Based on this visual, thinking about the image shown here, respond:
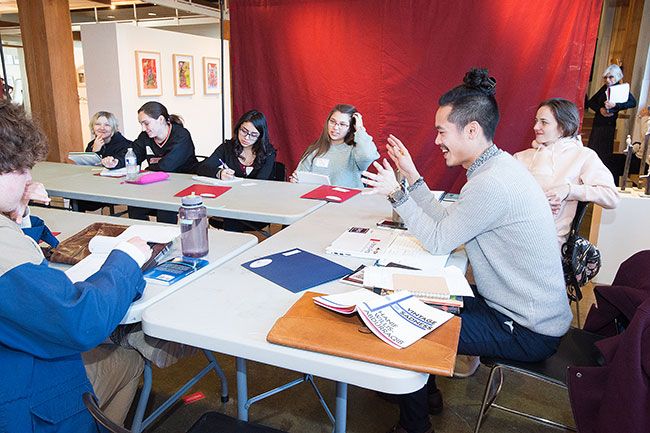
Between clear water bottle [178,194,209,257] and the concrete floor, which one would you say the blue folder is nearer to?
clear water bottle [178,194,209,257]

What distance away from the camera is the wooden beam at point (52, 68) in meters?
5.25

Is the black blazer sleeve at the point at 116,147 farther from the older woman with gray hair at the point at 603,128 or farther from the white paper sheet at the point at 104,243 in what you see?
the older woman with gray hair at the point at 603,128

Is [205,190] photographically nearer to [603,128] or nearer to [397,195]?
[397,195]

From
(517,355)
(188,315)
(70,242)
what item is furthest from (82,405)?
(517,355)

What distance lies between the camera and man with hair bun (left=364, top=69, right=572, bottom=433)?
1.50m

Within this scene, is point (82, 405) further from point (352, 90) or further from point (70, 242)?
point (352, 90)

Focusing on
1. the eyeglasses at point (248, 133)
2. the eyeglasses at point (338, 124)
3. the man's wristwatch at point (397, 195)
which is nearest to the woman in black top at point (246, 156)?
the eyeglasses at point (248, 133)

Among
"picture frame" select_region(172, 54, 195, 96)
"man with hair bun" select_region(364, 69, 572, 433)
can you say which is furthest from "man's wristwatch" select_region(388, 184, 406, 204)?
"picture frame" select_region(172, 54, 195, 96)

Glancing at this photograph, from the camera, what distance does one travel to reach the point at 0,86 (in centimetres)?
502

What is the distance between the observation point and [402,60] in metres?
4.26

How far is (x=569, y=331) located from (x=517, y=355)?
33cm

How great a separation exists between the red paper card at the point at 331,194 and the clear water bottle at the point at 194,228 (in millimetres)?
1043

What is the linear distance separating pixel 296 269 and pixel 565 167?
195 cm

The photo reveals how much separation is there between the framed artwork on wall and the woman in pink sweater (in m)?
6.22
